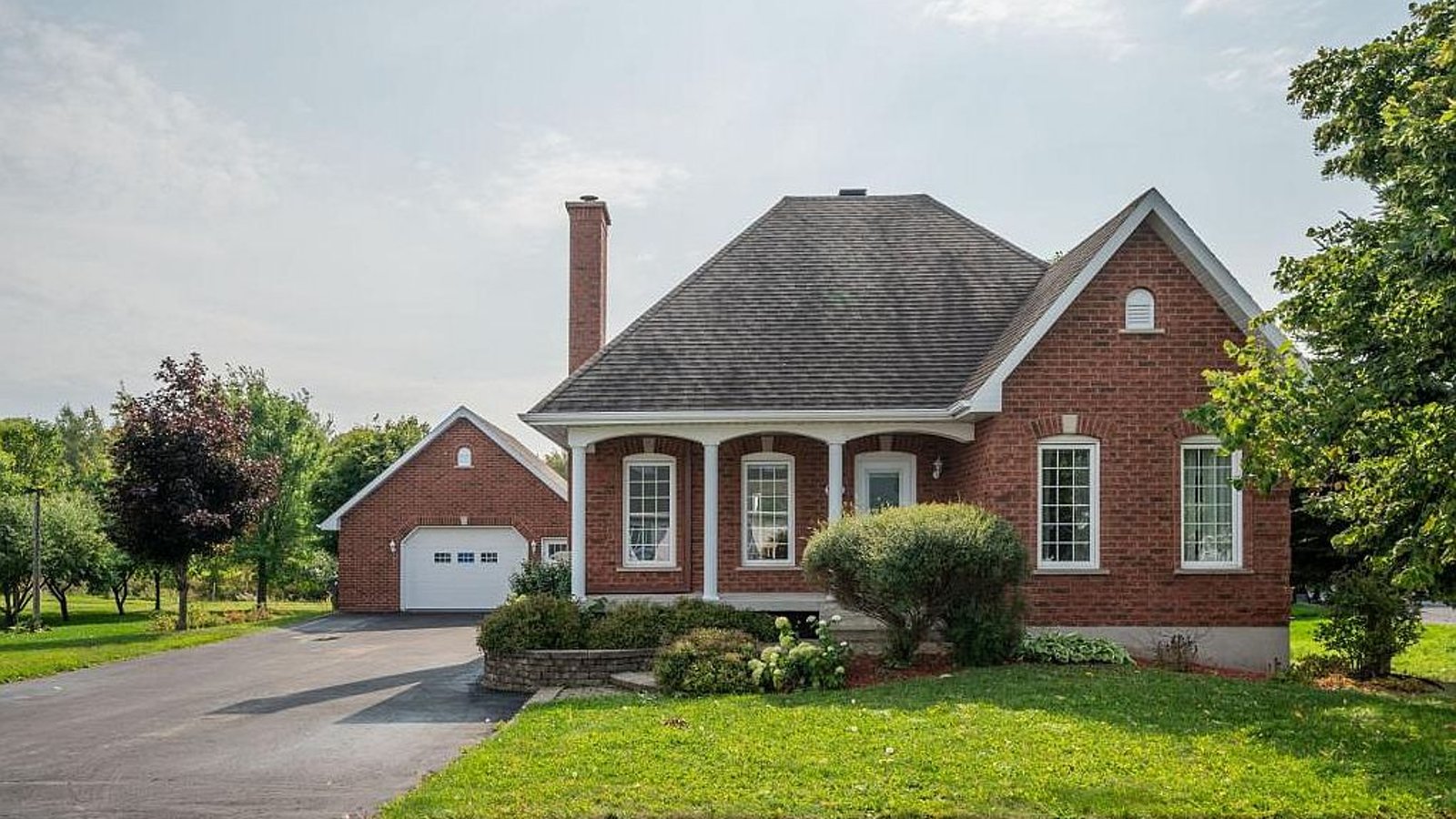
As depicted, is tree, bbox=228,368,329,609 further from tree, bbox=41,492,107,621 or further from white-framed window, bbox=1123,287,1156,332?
white-framed window, bbox=1123,287,1156,332

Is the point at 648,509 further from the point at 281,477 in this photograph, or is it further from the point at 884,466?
the point at 281,477

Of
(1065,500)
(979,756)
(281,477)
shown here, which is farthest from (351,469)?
(979,756)

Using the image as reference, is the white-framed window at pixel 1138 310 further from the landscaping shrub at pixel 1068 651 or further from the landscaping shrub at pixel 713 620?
the landscaping shrub at pixel 713 620

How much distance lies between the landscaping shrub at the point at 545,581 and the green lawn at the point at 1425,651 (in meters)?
11.4

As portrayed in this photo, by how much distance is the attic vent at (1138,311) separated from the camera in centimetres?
1616

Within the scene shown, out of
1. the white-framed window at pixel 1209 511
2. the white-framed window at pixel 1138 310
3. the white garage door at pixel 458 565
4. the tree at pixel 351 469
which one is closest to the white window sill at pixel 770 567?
the white-framed window at pixel 1209 511

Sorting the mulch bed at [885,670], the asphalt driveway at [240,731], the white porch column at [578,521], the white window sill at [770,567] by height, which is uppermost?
the white porch column at [578,521]

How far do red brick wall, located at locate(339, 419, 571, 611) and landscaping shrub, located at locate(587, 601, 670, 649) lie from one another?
15431 mm

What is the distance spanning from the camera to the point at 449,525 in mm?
31266

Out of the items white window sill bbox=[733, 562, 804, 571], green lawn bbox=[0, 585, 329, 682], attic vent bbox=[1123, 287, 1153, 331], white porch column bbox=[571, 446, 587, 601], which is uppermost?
attic vent bbox=[1123, 287, 1153, 331]

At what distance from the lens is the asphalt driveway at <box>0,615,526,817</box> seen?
913 centimetres

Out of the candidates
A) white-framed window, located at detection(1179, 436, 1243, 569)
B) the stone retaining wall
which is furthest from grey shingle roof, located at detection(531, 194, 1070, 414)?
the stone retaining wall

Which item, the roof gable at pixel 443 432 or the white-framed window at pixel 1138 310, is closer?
the white-framed window at pixel 1138 310

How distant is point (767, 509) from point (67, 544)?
20.9 metres
